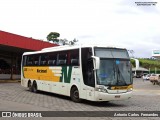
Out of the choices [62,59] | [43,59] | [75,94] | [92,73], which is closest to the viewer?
[92,73]

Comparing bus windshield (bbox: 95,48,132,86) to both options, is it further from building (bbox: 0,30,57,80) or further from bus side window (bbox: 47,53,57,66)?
building (bbox: 0,30,57,80)

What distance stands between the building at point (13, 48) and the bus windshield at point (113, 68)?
1760cm

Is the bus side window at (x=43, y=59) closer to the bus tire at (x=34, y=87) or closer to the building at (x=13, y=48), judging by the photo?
the bus tire at (x=34, y=87)

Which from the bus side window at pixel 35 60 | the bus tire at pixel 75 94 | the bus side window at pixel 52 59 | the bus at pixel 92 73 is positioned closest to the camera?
the bus at pixel 92 73

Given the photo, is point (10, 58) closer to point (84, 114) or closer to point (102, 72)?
point (102, 72)

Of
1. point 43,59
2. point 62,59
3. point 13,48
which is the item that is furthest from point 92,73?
point 13,48

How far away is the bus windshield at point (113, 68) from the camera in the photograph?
17062mm

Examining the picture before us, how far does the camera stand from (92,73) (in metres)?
17.2

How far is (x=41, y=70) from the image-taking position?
23.4m

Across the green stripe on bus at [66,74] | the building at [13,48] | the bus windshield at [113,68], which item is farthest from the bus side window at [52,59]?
the building at [13,48]

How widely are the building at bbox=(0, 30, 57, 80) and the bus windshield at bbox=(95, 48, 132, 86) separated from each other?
17602mm

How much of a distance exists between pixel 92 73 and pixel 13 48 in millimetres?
23238

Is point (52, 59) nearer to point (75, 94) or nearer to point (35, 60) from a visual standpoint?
point (35, 60)

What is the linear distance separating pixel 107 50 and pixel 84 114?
5.01m
